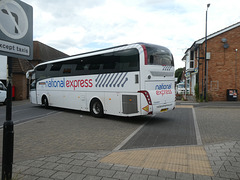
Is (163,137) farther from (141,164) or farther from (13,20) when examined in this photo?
(13,20)

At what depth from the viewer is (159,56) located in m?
8.91

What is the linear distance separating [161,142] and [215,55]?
16.9 metres

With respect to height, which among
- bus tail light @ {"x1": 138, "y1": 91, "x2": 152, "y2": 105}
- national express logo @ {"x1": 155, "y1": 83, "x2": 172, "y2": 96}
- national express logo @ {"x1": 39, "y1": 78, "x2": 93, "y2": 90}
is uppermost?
national express logo @ {"x1": 39, "y1": 78, "x2": 93, "y2": 90}

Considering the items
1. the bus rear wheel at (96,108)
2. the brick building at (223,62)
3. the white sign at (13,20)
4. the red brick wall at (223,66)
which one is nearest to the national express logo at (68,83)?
the bus rear wheel at (96,108)

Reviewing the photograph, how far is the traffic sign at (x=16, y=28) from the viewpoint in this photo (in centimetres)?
305

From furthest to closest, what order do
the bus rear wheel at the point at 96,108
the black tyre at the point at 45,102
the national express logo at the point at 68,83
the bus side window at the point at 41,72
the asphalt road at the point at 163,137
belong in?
the black tyre at the point at 45,102 < the bus side window at the point at 41,72 < the national express logo at the point at 68,83 < the bus rear wheel at the point at 96,108 < the asphalt road at the point at 163,137

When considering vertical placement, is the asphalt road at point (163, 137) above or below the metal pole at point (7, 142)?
below

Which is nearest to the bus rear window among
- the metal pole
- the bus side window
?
the metal pole

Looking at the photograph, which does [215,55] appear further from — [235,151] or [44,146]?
[44,146]

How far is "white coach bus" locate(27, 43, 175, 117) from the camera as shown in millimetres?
8344

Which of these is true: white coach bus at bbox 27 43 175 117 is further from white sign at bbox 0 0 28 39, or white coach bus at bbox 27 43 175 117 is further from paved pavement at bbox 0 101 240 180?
white sign at bbox 0 0 28 39

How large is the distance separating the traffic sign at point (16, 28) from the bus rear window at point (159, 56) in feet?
→ 18.5

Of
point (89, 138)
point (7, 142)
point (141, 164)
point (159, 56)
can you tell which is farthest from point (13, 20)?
Result: point (159, 56)

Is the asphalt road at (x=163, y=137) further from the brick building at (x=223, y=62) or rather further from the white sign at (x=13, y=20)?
the brick building at (x=223, y=62)
